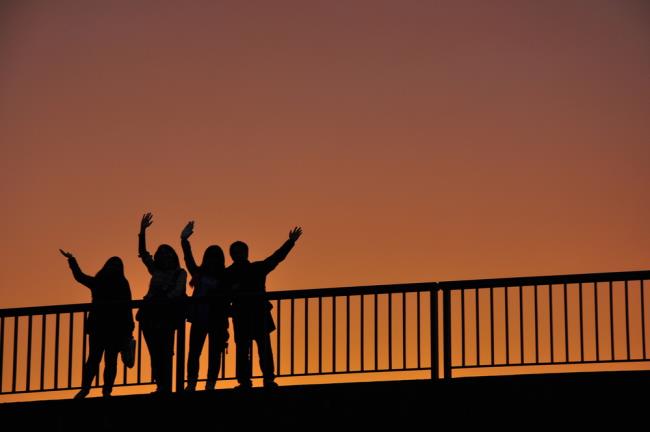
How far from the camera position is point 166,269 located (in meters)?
13.9

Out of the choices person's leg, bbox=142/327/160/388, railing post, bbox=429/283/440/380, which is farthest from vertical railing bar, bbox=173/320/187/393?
railing post, bbox=429/283/440/380

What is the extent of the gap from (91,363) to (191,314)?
4.34 ft

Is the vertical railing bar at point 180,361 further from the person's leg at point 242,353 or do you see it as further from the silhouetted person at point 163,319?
the person's leg at point 242,353

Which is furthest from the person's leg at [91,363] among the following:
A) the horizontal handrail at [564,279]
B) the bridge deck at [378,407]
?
the horizontal handrail at [564,279]

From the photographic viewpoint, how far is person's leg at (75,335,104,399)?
13.4 metres

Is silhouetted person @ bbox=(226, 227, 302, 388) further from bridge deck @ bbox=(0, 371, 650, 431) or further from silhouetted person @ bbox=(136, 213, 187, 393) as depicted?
silhouetted person @ bbox=(136, 213, 187, 393)

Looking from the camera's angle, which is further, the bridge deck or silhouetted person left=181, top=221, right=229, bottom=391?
silhouetted person left=181, top=221, right=229, bottom=391

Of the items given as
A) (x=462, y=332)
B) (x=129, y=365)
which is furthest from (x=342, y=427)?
(x=129, y=365)

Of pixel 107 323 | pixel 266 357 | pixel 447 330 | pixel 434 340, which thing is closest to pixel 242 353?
pixel 266 357

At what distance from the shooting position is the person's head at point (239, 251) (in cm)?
1360

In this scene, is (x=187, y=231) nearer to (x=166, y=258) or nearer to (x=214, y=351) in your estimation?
(x=166, y=258)

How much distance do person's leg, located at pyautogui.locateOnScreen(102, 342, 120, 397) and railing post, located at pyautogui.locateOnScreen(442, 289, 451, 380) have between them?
3753 millimetres

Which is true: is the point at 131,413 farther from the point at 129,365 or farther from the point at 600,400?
the point at 600,400

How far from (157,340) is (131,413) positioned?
0.90 meters
